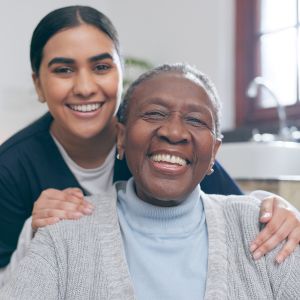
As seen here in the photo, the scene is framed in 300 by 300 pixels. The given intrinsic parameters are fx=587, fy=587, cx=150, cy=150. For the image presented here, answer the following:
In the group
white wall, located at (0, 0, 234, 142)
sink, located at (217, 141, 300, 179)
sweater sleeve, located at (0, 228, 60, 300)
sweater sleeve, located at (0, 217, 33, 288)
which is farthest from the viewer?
white wall, located at (0, 0, 234, 142)

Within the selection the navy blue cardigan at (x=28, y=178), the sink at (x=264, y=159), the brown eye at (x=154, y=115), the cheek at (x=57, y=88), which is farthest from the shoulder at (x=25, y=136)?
the sink at (x=264, y=159)

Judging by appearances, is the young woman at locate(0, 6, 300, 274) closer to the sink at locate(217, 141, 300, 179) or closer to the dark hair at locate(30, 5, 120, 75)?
the dark hair at locate(30, 5, 120, 75)

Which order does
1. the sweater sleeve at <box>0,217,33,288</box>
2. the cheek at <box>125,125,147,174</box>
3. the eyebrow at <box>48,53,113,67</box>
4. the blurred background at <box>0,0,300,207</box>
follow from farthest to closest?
1. the blurred background at <box>0,0,300,207</box>
2. the eyebrow at <box>48,53,113,67</box>
3. the sweater sleeve at <box>0,217,33,288</box>
4. the cheek at <box>125,125,147,174</box>

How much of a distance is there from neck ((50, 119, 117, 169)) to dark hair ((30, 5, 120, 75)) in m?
0.20

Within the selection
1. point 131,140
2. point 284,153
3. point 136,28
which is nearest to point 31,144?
point 131,140

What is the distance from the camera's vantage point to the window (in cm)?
302

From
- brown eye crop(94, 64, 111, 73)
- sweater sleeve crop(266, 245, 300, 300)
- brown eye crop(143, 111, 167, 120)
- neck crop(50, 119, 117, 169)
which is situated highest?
brown eye crop(94, 64, 111, 73)

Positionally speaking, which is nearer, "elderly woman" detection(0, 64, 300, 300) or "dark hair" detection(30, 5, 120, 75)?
"elderly woman" detection(0, 64, 300, 300)

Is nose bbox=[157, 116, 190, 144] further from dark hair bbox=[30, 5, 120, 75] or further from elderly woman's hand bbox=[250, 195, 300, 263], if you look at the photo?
dark hair bbox=[30, 5, 120, 75]

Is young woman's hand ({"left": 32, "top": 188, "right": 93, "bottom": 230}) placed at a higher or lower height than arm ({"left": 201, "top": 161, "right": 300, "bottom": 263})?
higher

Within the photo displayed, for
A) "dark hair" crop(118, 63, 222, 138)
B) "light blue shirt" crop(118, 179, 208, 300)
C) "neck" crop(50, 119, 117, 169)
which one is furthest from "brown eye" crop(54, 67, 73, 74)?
"light blue shirt" crop(118, 179, 208, 300)

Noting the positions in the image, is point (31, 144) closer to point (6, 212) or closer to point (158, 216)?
point (6, 212)

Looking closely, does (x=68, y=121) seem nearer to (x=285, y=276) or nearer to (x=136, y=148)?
(x=136, y=148)

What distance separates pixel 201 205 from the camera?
1189mm
